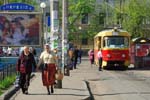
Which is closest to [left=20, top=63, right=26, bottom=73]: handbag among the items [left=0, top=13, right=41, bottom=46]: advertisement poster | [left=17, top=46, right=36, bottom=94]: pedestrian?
[left=17, top=46, right=36, bottom=94]: pedestrian

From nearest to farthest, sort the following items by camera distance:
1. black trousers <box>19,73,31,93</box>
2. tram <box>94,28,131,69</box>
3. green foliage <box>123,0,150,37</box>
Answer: black trousers <box>19,73,31,93</box>
tram <box>94,28,131,69</box>
green foliage <box>123,0,150,37</box>

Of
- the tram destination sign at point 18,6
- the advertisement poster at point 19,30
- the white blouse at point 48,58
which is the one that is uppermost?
the tram destination sign at point 18,6

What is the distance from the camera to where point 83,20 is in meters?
97.1

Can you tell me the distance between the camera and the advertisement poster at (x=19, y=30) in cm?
3241

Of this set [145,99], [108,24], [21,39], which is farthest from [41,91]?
[108,24]

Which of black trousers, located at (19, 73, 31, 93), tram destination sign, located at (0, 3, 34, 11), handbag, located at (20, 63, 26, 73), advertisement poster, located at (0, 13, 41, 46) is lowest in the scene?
black trousers, located at (19, 73, 31, 93)

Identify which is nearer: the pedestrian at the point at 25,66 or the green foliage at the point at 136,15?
the pedestrian at the point at 25,66

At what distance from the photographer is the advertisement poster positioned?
32.4 m

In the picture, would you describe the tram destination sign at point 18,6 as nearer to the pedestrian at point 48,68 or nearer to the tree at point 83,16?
the pedestrian at point 48,68

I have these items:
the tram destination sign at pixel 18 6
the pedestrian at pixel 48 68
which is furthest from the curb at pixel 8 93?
the tram destination sign at pixel 18 6

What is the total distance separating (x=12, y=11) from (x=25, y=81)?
15036 millimetres

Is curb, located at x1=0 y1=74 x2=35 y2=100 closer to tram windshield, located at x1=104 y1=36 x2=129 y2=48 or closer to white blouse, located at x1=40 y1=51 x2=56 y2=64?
white blouse, located at x1=40 y1=51 x2=56 y2=64

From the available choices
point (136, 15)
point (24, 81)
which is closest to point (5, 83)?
point (24, 81)

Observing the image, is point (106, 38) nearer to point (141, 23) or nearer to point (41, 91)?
point (41, 91)
